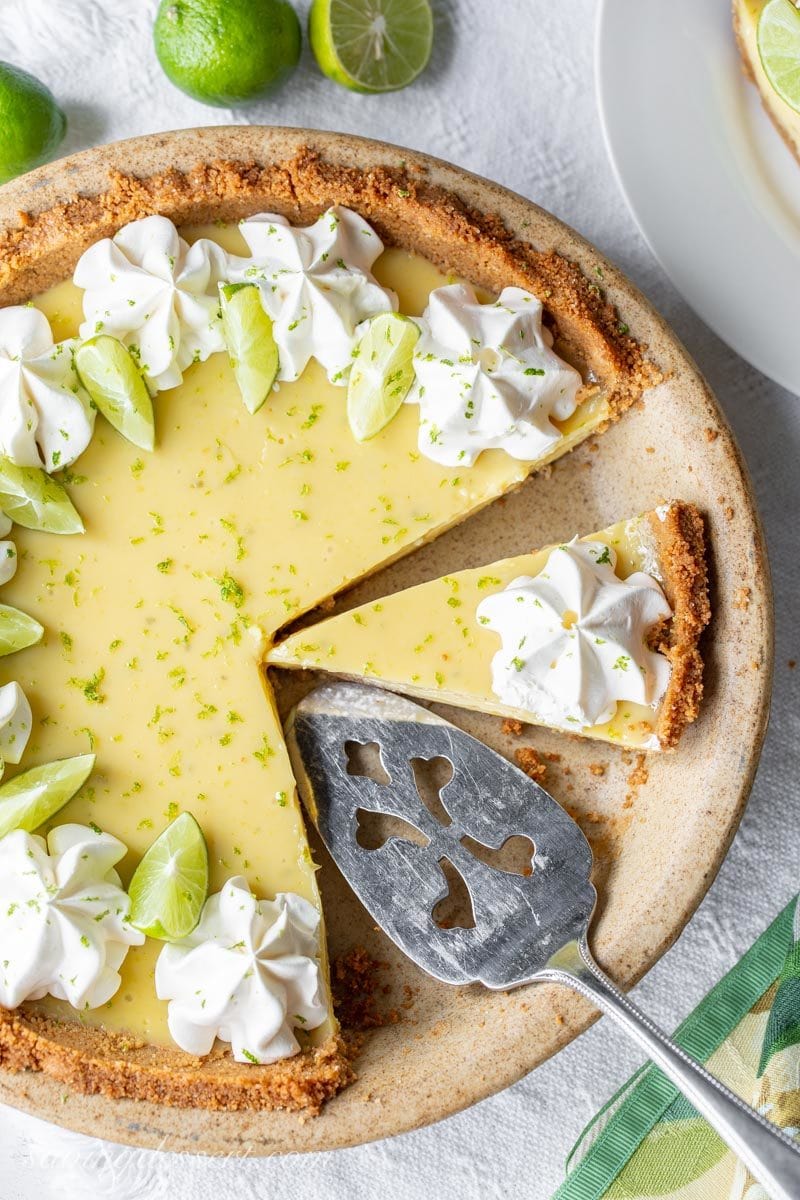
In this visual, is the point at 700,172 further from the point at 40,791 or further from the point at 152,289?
the point at 40,791

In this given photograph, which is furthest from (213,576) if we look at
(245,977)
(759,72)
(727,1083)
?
(759,72)

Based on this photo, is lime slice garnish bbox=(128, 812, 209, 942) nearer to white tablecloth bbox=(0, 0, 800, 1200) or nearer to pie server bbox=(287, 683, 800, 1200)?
pie server bbox=(287, 683, 800, 1200)

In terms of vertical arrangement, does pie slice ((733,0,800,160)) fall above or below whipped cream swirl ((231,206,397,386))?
above

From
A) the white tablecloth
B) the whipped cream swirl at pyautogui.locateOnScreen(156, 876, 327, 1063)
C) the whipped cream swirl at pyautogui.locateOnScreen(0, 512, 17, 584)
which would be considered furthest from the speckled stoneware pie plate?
the whipped cream swirl at pyautogui.locateOnScreen(0, 512, 17, 584)

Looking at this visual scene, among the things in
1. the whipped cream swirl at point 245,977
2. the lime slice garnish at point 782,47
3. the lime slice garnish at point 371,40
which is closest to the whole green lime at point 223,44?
the lime slice garnish at point 371,40

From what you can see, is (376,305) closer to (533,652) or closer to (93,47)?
(533,652)

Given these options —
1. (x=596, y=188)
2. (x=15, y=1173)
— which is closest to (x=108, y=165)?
(x=596, y=188)
